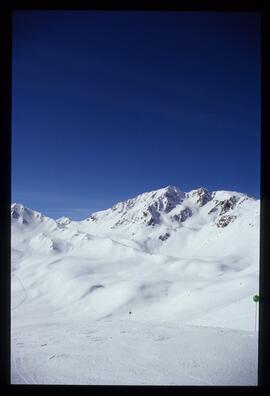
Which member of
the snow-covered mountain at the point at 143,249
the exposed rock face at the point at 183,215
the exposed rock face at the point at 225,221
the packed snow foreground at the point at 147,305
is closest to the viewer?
the packed snow foreground at the point at 147,305

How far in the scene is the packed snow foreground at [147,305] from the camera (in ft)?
6.15

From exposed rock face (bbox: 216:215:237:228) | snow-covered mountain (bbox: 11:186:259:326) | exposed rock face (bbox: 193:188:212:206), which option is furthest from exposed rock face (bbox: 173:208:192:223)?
exposed rock face (bbox: 216:215:237:228)

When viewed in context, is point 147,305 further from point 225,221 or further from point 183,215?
point 183,215

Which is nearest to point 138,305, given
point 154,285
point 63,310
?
point 154,285

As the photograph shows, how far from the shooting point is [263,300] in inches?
62.5

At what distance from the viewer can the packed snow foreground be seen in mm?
1875

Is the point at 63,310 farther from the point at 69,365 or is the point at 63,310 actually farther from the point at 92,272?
the point at 69,365

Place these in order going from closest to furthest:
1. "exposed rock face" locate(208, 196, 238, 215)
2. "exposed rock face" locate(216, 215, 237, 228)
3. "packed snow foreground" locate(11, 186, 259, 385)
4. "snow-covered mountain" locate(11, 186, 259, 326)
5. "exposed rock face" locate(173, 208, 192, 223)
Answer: "packed snow foreground" locate(11, 186, 259, 385), "snow-covered mountain" locate(11, 186, 259, 326), "exposed rock face" locate(216, 215, 237, 228), "exposed rock face" locate(208, 196, 238, 215), "exposed rock face" locate(173, 208, 192, 223)

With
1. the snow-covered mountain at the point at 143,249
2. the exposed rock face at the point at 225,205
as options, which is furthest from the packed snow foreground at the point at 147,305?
the exposed rock face at the point at 225,205

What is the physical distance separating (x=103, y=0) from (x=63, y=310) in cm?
4015

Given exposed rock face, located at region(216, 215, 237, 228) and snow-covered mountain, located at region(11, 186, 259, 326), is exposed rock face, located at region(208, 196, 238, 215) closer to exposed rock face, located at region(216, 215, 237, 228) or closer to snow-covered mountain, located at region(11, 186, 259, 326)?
snow-covered mountain, located at region(11, 186, 259, 326)

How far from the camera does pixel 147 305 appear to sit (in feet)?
101

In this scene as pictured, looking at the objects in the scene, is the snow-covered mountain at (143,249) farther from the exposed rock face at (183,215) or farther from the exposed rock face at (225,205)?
the exposed rock face at (225,205)
